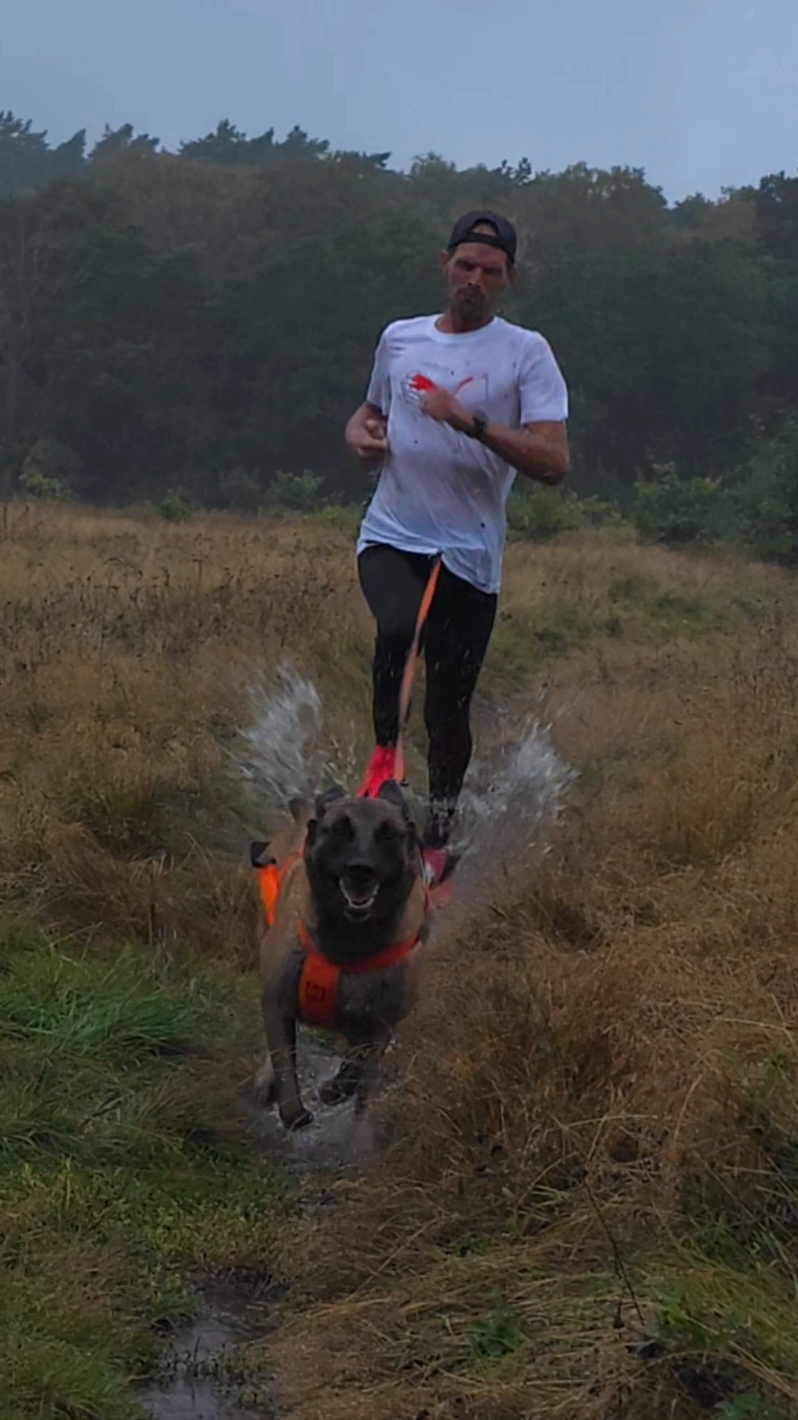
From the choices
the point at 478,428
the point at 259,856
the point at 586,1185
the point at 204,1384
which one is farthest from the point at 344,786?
the point at 204,1384

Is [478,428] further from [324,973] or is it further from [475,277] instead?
[324,973]

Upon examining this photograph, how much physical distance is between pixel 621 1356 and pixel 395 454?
10.5ft

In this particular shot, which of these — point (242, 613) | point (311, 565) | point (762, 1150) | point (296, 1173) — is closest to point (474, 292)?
point (296, 1173)

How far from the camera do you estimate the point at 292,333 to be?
47.2 meters

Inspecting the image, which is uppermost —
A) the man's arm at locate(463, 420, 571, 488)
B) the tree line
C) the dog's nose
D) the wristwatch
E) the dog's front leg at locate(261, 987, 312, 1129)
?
the wristwatch

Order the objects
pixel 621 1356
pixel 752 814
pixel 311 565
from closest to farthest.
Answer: pixel 621 1356
pixel 752 814
pixel 311 565

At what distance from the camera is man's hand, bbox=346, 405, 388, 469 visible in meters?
5.44

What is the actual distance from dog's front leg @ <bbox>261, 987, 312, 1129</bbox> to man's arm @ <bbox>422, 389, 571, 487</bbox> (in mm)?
1666

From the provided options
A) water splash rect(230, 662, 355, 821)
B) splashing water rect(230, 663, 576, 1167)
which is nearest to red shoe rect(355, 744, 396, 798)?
splashing water rect(230, 663, 576, 1167)

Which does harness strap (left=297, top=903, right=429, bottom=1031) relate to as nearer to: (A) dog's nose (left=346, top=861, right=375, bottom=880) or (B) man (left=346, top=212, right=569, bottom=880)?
(A) dog's nose (left=346, top=861, right=375, bottom=880)

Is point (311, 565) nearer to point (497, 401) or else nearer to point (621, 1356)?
point (497, 401)

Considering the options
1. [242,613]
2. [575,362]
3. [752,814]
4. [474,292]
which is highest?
[474,292]

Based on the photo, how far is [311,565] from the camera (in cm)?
1390

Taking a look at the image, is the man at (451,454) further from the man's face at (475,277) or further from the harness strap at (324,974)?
the harness strap at (324,974)
